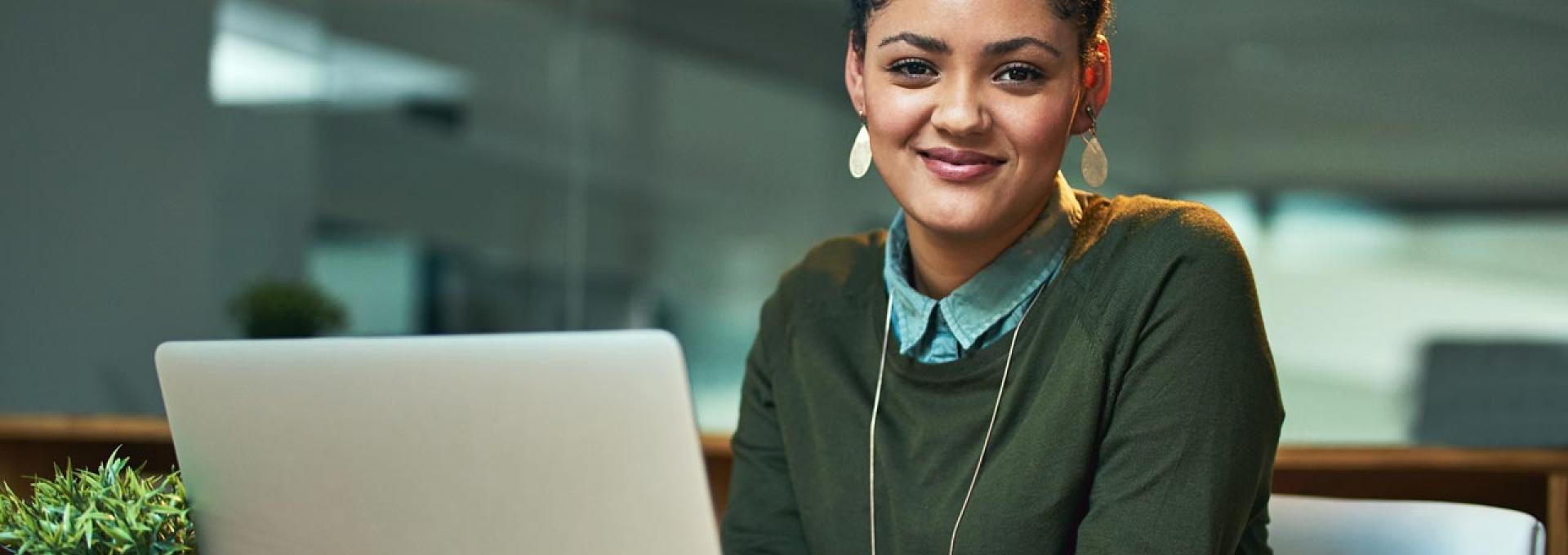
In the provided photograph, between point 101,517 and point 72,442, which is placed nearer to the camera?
point 101,517

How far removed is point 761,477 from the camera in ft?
5.03

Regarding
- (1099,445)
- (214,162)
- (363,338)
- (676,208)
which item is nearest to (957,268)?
(1099,445)

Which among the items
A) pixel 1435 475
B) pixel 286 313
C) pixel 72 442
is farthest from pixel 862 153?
pixel 286 313

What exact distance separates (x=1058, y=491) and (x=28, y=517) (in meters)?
0.75

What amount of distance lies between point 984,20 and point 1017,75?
0.06 m

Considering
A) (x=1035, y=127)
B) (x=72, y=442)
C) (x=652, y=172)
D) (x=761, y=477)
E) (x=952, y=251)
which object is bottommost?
(x=72, y=442)

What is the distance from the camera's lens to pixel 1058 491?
127 centimetres

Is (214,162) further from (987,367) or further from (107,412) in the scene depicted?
(987,367)

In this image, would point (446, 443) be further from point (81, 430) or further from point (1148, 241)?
point (81, 430)

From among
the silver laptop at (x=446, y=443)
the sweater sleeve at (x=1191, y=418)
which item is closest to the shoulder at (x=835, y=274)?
the sweater sleeve at (x=1191, y=418)

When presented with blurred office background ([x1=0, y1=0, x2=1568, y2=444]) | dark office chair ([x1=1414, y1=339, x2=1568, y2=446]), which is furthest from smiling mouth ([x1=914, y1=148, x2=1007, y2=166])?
dark office chair ([x1=1414, y1=339, x2=1568, y2=446])

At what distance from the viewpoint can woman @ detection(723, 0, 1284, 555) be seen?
1.20m

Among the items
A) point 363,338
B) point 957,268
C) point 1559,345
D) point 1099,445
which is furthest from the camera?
point 1559,345

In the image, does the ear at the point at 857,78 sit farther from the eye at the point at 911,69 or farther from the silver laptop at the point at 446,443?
the silver laptop at the point at 446,443
